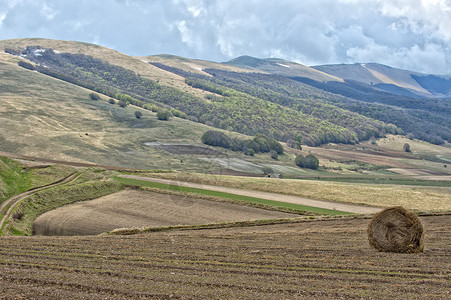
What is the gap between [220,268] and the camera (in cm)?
1905

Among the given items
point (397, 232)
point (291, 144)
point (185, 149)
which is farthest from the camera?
point (291, 144)

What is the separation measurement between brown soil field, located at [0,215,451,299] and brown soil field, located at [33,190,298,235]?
903cm

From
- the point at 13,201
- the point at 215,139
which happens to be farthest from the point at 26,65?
the point at 13,201

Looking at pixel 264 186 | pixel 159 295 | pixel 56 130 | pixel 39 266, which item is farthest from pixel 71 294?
pixel 56 130

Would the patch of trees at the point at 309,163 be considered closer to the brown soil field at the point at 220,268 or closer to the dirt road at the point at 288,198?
the dirt road at the point at 288,198

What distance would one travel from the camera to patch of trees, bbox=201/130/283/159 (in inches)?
4491

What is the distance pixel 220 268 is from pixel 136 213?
23.2 m

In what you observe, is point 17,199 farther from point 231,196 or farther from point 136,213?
point 231,196

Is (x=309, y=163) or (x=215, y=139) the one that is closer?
(x=309, y=163)

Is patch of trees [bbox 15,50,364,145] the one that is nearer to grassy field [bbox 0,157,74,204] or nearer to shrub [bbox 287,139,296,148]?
shrub [bbox 287,139,296,148]

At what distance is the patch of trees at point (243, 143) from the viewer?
11406cm

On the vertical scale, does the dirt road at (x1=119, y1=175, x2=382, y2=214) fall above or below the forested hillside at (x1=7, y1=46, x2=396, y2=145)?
below

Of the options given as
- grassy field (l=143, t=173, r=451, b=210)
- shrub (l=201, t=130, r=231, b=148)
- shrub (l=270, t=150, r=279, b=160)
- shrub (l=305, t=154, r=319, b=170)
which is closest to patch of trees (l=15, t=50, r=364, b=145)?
shrub (l=270, t=150, r=279, b=160)

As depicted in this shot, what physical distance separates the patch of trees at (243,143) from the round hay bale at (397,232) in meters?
89.6
